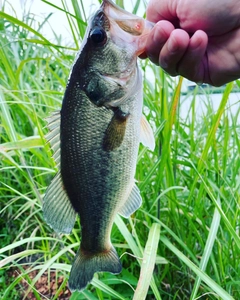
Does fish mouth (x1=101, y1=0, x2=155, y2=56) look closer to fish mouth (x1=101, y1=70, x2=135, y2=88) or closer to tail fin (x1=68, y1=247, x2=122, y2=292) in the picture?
fish mouth (x1=101, y1=70, x2=135, y2=88)

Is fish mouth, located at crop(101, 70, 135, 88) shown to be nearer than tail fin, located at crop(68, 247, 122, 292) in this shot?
Yes

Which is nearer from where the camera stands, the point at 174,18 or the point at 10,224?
the point at 174,18

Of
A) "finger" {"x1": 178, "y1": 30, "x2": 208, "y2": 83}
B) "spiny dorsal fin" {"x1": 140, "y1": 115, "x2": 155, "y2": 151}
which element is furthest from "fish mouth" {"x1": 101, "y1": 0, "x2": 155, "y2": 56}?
"spiny dorsal fin" {"x1": 140, "y1": 115, "x2": 155, "y2": 151}

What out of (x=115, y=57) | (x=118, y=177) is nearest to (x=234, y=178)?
(x=118, y=177)

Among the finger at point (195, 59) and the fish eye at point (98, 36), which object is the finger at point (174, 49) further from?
the fish eye at point (98, 36)

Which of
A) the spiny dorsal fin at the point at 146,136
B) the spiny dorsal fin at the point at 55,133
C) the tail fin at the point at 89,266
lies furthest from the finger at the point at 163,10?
the tail fin at the point at 89,266

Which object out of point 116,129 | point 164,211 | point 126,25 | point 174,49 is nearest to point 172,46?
point 174,49

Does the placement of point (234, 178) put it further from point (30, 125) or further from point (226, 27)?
point (30, 125)
